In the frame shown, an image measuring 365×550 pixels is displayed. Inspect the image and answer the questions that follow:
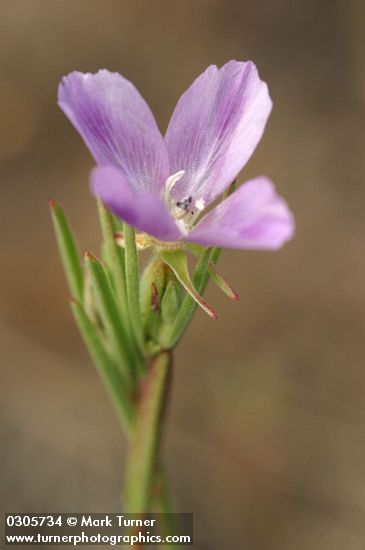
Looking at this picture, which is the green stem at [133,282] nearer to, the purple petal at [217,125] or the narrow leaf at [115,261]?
the narrow leaf at [115,261]

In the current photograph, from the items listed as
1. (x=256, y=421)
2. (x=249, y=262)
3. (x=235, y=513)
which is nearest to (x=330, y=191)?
(x=249, y=262)

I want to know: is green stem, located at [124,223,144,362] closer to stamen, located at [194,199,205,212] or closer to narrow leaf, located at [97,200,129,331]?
narrow leaf, located at [97,200,129,331]

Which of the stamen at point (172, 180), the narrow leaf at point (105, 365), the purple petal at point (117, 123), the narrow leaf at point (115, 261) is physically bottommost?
the narrow leaf at point (105, 365)

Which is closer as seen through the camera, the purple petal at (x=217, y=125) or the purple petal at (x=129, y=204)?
the purple petal at (x=129, y=204)

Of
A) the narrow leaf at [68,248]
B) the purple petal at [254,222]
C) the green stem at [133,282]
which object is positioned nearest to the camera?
the purple petal at [254,222]

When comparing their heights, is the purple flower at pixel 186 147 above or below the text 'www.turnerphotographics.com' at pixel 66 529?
above

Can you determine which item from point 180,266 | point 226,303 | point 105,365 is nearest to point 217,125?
point 180,266

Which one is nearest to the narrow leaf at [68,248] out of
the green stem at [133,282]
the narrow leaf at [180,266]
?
the green stem at [133,282]
